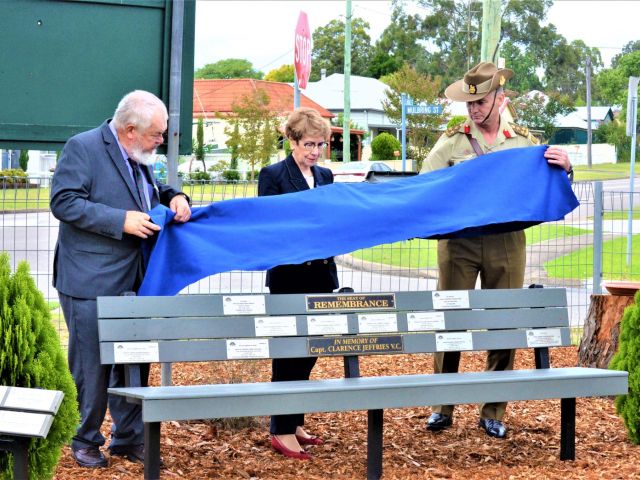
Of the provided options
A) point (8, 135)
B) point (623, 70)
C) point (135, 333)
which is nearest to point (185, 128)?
point (8, 135)

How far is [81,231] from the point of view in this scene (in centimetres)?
530

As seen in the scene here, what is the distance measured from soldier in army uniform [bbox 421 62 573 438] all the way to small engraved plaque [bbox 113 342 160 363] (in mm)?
2039

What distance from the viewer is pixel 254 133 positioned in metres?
47.2

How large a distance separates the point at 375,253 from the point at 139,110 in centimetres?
626

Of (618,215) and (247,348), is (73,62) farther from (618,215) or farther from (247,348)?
(618,215)

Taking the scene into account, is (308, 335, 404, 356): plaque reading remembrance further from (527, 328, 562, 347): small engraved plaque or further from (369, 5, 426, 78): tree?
(369, 5, 426, 78): tree

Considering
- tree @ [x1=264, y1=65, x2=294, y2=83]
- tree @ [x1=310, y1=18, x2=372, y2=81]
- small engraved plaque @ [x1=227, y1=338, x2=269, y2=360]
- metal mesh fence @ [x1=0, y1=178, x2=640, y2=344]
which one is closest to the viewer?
small engraved plaque @ [x1=227, y1=338, x2=269, y2=360]

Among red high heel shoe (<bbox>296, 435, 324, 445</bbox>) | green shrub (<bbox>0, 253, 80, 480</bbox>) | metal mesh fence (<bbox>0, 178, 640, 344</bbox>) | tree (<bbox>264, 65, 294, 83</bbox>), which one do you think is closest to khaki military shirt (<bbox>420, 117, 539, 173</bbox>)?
red high heel shoe (<bbox>296, 435, 324, 445</bbox>)

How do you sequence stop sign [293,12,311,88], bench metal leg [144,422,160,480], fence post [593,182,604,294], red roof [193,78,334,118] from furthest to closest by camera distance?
red roof [193,78,334,118], stop sign [293,12,311,88], fence post [593,182,604,294], bench metal leg [144,422,160,480]

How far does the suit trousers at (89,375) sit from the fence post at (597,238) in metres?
5.56

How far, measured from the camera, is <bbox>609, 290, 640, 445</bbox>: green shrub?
19.8 ft

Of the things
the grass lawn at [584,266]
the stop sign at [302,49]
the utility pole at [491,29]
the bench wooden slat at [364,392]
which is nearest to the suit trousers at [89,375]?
the bench wooden slat at [364,392]

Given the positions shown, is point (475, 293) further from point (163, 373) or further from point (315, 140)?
point (163, 373)

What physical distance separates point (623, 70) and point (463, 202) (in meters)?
96.8
